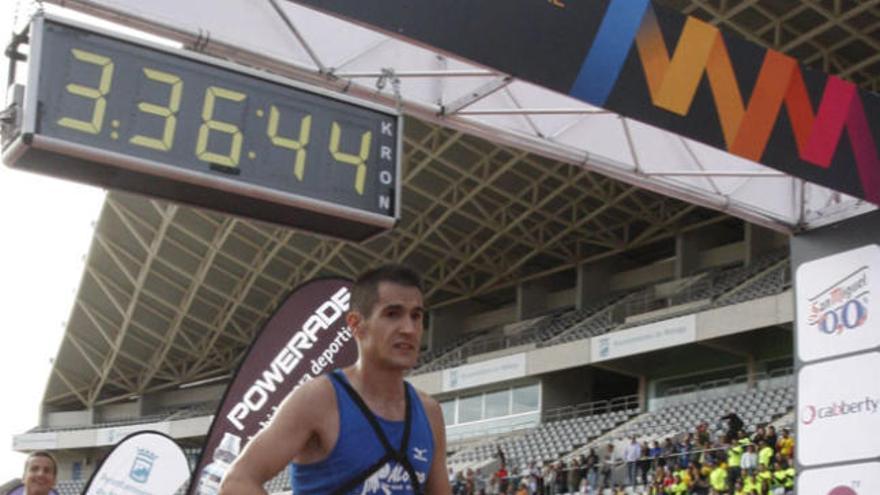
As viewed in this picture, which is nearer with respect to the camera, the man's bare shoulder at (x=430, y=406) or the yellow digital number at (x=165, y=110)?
the man's bare shoulder at (x=430, y=406)

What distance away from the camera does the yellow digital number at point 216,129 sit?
23.7 ft

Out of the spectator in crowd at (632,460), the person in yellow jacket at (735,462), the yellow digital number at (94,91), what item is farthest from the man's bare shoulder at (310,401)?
the spectator in crowd at (632,460)

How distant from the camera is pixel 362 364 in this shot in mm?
3990

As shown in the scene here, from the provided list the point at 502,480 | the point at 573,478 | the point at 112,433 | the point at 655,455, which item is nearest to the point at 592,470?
the point at 573,478

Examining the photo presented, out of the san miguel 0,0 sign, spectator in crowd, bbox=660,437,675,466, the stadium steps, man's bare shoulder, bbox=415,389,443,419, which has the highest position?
the stadium steps

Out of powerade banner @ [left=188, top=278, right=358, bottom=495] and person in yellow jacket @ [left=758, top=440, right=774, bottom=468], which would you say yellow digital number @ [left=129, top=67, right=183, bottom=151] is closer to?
powerade banner @ [left=188, top=278, right=358, bottom=495]

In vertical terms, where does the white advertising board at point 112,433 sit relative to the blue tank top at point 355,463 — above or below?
above

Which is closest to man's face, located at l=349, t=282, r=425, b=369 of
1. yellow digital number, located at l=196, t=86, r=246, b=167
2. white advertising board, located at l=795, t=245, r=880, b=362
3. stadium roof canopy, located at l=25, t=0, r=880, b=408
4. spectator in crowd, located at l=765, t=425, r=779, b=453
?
yellow digital number, located at l=196, t=86, r=246, b=167

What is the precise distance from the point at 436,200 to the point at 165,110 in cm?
Answer: 3203

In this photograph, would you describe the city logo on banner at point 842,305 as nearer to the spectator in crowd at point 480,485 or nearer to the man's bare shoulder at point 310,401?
the man's bare shoulder at point 310,401

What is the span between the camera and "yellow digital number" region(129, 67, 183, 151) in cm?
699

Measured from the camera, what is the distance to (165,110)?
7.09m

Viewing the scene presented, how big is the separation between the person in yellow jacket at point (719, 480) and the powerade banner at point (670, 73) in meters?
13.3

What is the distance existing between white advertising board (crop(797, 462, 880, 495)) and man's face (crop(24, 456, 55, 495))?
587cm
